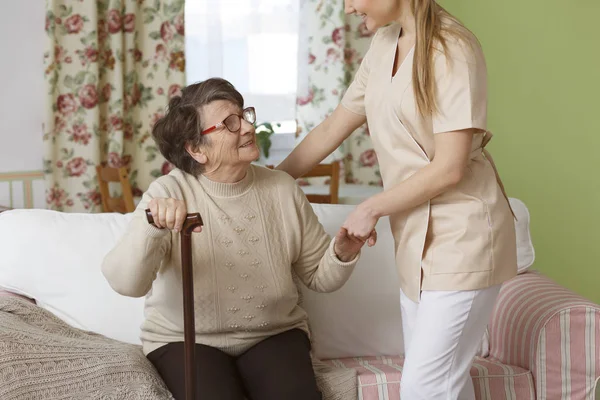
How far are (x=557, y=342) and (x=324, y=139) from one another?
31.5 inches

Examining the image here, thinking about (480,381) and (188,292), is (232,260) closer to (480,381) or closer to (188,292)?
(188,292)

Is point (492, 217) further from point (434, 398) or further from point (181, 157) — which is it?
point (181, 157)

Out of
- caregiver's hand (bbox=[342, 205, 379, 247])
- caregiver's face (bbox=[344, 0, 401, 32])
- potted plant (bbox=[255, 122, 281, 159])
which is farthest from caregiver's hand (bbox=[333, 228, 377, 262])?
potted plant (bbox=[255, 122, 281, 159])

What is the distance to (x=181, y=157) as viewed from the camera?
1.90m

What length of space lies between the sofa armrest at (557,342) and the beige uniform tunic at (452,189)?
1.29 feet

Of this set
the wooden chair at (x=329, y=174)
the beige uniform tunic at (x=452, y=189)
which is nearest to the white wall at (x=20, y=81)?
the wooden chair at (x=329, y=174)

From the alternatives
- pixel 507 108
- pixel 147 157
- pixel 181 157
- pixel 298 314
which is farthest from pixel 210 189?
pixel 147 157

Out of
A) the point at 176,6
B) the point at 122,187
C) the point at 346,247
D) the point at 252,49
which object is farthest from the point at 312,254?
the point at 252,49

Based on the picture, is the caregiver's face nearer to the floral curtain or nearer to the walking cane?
the walking cane

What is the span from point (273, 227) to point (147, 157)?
2.74m

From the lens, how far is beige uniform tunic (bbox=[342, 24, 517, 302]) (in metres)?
1.54

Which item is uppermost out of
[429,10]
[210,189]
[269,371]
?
[429,10]

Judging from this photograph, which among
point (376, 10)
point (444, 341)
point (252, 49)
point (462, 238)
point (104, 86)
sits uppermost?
point (252, 49)

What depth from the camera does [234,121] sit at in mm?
1868
